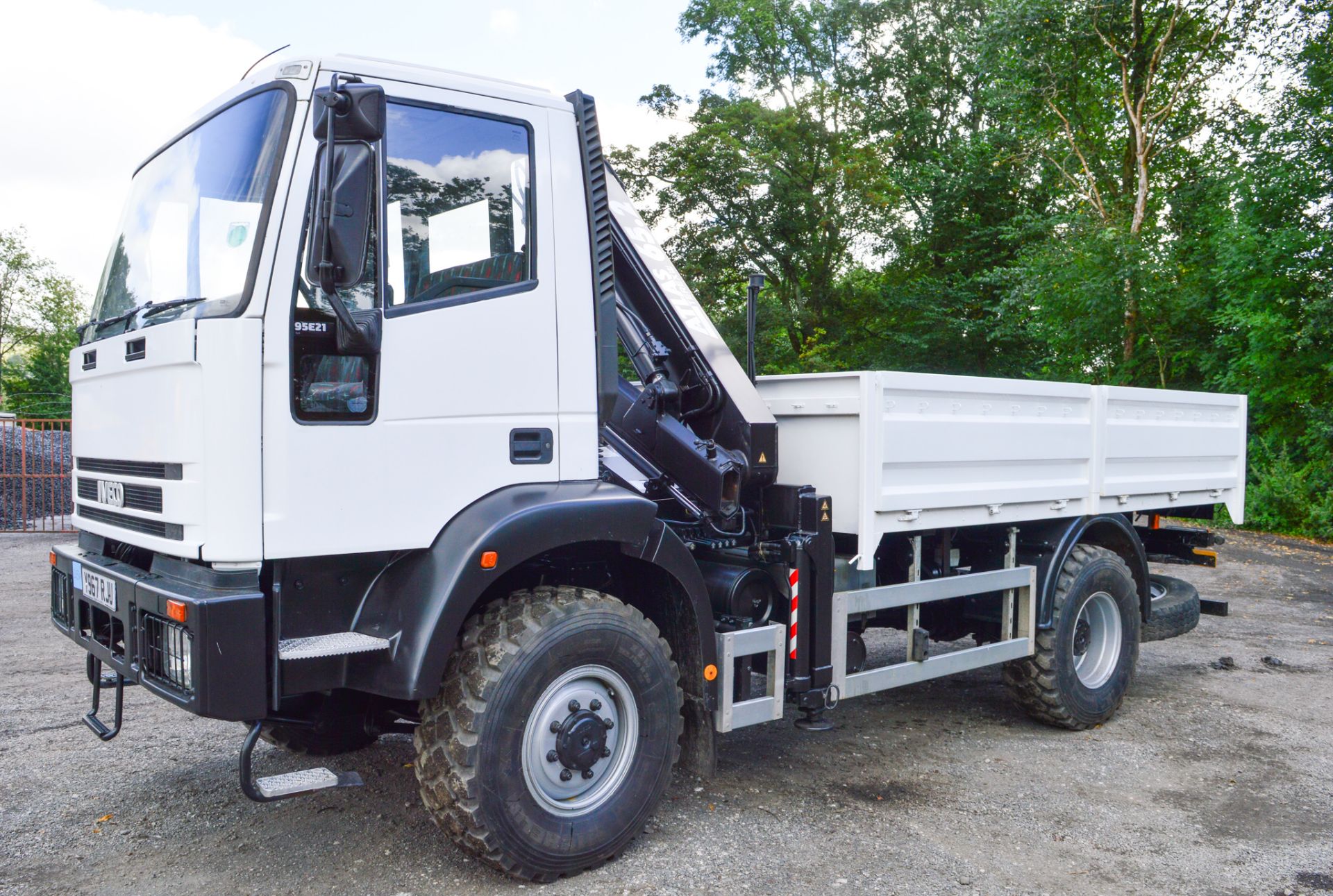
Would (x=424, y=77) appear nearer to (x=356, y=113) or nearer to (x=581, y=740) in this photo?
(x=356, y=113)

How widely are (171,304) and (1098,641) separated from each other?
5.23 meters

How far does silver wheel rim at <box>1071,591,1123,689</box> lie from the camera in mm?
5910

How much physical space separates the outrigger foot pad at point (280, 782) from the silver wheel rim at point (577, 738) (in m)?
0.63

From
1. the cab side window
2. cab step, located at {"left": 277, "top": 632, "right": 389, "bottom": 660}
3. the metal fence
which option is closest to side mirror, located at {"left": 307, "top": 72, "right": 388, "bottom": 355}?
the cab side window

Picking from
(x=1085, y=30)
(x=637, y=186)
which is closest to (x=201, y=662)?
(x=1085, y=30)

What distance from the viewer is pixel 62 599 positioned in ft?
13.6

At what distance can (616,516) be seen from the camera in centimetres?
374

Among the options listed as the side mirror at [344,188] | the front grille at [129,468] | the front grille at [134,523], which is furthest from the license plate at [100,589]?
the side mirror at [344,188]

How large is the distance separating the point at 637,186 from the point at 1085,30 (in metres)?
10.8

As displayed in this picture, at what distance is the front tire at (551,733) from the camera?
3459mm

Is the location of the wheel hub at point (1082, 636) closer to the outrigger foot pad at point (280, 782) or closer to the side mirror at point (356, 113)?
the outrigger foot pad at point (280, 782)

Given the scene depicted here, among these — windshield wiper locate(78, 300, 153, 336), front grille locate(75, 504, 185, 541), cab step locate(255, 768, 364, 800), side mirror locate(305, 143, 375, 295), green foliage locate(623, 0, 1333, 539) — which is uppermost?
green foliage locate(623, 0, 1333, 539)

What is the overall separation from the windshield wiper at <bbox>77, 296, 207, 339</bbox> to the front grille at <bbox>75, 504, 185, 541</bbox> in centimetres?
70

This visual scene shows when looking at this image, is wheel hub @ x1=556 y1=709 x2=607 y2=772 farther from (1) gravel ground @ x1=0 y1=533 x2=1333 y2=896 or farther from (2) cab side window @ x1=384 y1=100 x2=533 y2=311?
(2) cab side window @ x1=384 y1=100 x2=533 y2=311
